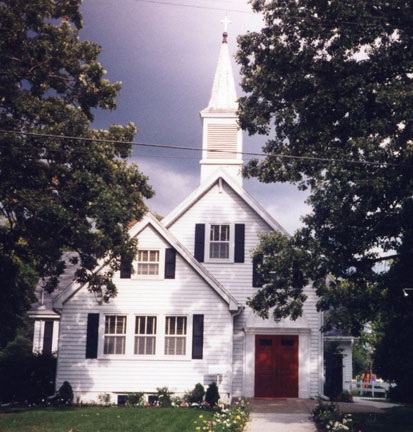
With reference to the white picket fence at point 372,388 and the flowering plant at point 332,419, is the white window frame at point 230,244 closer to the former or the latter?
the flowering plant at point 332,419

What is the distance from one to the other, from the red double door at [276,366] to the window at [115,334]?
5.71 meters

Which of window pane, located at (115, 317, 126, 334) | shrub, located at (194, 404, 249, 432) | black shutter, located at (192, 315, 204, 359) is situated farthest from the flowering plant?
window pane, located at (115, 317, 126, 334)

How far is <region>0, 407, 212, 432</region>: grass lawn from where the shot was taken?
14.9m

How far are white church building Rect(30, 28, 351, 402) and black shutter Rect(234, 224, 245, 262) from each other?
44mm

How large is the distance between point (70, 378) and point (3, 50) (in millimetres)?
12309

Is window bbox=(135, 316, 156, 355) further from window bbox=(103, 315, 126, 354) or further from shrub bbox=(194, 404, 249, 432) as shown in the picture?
shrub bbox=(194, 404, 249, 432)

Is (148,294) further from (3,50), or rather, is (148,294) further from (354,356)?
(354,356)

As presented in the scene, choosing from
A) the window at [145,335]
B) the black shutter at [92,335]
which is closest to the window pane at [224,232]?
the window at [145,335]

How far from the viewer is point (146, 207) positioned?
59.8 feet

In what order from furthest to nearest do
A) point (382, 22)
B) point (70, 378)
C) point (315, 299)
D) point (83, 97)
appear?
point (315, 299) < point (70, 378) < point (83, 97) < point (382, 22)

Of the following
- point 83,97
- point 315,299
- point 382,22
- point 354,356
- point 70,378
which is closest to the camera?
point 382,22

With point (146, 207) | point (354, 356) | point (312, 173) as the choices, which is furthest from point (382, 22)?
point (354, 356)

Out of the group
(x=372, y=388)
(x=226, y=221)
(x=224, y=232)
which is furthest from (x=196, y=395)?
(x=372, y=388)

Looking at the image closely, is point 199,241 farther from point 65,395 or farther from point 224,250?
point 65,395
